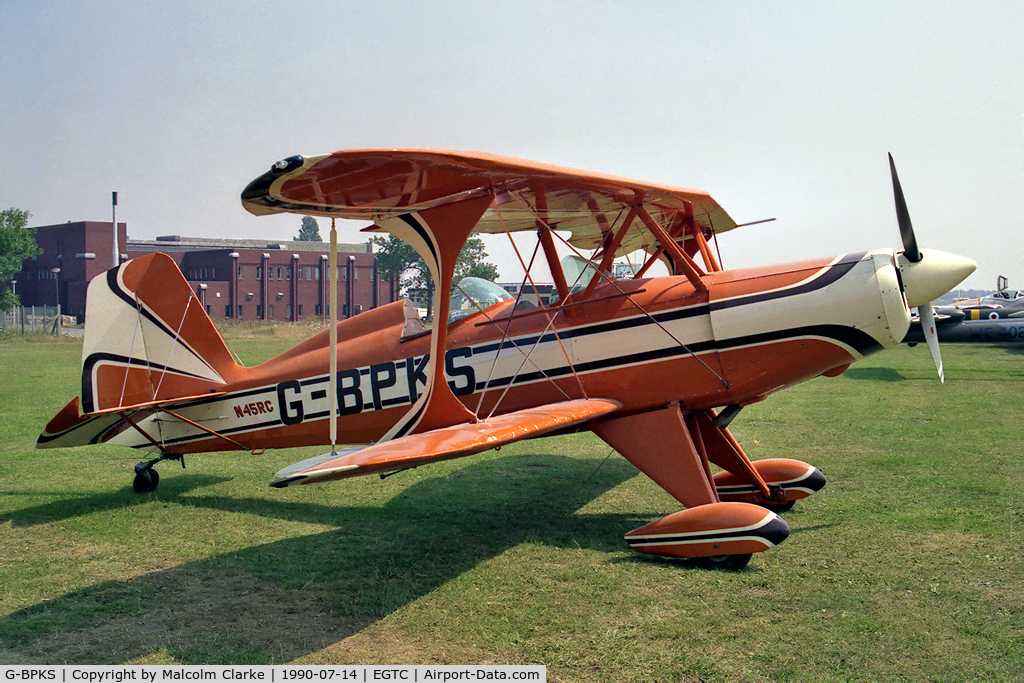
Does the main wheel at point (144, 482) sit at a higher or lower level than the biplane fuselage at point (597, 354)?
lower

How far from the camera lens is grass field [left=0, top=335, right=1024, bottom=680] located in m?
4.02

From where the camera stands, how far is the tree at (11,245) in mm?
49656

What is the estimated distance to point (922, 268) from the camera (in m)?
6.08

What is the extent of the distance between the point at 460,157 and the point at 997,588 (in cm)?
456

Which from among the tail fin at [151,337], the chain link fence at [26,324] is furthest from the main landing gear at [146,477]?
the chain link fence at [26,324]

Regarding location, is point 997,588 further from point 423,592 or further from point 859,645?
point 423,592

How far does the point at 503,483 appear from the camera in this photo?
8258 millimetres

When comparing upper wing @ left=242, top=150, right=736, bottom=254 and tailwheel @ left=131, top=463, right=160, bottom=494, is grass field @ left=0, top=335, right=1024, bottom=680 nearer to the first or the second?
tailwheel @ left=131, top=463, right=160, bottom=494

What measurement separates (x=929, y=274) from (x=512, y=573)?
4.23 meters

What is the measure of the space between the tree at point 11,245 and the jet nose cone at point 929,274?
5772 centimetres

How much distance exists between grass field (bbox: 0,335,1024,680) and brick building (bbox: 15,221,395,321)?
50865 mm

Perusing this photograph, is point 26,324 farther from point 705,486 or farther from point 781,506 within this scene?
point 705,486

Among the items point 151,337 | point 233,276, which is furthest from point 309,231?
→ point 151,337

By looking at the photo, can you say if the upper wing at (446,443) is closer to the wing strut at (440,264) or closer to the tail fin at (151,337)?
the wing strut at (440,264)
